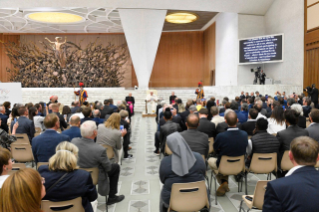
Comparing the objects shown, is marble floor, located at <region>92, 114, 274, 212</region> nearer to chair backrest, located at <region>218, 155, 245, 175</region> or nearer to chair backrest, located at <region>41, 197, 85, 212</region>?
chair backrest, located at <region>218, 155, 245, 175</region>

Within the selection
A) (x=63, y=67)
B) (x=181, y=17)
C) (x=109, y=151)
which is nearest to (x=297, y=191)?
(x=109, y=151)

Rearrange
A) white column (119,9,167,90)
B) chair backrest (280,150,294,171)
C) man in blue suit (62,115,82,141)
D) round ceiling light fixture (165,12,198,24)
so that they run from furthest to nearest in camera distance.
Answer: round ceiling light fixture (165,12,198,24) → white column (119,9,167,90) → man in blue suit (62,115,82,141) → chair backrest (280,150,294,171)

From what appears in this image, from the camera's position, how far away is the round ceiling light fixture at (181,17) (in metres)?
19.2

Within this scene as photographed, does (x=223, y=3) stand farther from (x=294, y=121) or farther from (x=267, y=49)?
(x=294, y=121)

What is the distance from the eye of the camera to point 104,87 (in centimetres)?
1873

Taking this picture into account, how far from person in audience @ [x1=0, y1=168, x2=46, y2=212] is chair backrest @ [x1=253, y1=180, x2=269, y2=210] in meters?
2.11

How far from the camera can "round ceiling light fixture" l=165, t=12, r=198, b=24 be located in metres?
19.2

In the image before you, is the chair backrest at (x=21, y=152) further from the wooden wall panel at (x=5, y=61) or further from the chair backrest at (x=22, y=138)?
the wooden wall panel at (x=5, y=61)

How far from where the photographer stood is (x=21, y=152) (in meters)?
4.68

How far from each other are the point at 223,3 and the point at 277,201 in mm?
15247

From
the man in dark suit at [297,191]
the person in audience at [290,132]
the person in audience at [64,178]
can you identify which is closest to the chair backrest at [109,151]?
the person in audience at [64,178]

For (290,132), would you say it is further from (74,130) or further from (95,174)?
(74,130)

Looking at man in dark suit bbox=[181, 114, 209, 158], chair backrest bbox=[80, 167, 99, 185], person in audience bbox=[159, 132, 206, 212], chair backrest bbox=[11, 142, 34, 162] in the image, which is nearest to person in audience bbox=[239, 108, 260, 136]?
man in dark suit bbox=[181, 114, 209, 158]

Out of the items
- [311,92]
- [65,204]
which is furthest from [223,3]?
[65,204]
